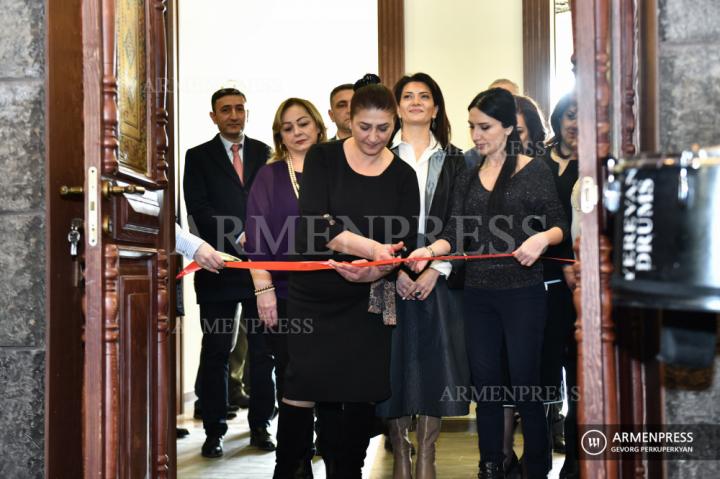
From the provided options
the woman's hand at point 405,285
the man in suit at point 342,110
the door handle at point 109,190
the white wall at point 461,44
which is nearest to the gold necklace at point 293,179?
the woman's hand at point 405,285

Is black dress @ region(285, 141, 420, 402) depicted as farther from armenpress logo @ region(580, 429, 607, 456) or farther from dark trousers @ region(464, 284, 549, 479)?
armenpress logo @ region(580, 429, 607, 456)

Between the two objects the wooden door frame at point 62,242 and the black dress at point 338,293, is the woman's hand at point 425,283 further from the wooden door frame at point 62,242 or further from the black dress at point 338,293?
the wooden door frame at point 62,242

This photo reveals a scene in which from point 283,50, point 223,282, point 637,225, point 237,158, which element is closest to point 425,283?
point 223,282

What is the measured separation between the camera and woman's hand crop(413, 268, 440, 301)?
3.47 metres

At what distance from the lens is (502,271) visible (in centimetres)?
336

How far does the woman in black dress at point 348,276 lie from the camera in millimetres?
3143

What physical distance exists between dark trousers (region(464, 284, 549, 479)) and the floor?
1.95 ft

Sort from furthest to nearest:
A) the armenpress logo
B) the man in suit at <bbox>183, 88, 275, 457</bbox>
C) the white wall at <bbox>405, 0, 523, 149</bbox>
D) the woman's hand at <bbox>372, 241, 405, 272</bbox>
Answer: the white wall at <bbox>405, 0, 523, 149</bbox> → the man in suit at <bbox>183, 88, 275, 457</bbox> → the woman's hand at <bbox>372, 241, 405, 272</bbox> → the armenpress logo

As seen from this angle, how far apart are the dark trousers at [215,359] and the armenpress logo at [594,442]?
242 cm

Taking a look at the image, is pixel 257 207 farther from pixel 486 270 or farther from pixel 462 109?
pixel 462 109

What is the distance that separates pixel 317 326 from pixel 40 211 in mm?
984

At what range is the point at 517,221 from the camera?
11.2ft

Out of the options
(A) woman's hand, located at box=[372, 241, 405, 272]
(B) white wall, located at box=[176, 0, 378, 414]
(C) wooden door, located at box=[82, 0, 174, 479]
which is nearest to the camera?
(C) wooden door, located at box=[82, 0, 174, 479]

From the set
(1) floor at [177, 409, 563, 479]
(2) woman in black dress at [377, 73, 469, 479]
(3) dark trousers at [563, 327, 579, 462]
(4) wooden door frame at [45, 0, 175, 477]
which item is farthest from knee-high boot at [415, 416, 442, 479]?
(4) wooden door frame at [45, 0, 175, 477]
